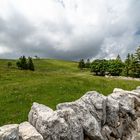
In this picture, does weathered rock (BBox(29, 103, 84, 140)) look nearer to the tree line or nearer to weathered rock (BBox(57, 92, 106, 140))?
weathered rock (BBox(57, 92, 106, 140))

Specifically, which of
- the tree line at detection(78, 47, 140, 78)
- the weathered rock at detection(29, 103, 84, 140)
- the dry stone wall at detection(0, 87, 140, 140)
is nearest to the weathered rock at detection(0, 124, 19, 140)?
the dry stone wall at detection(0, 87, 140, 140)

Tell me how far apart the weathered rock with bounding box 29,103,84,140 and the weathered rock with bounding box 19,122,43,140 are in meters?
0.45

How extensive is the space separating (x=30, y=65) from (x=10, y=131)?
18222cm

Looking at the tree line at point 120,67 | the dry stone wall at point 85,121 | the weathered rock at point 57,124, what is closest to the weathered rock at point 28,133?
the dry stone wall at point 85,121

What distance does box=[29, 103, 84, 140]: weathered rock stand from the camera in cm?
1552

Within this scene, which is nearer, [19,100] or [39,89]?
[19,100]

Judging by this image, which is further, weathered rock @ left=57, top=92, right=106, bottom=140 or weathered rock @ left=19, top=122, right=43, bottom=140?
weathered rock @ left=57, top=92, right=106, bottom=140

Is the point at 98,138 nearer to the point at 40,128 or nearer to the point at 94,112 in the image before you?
the point at 94,112

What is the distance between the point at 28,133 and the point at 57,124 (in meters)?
1.51

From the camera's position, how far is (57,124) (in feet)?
51.5

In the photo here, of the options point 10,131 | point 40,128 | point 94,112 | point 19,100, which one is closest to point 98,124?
point 94,112

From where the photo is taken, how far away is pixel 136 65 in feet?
445

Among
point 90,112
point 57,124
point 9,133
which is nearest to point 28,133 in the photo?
point 9,133

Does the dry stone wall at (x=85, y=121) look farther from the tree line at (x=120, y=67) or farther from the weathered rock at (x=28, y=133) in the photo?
the tree line at (x=120, y=67)
